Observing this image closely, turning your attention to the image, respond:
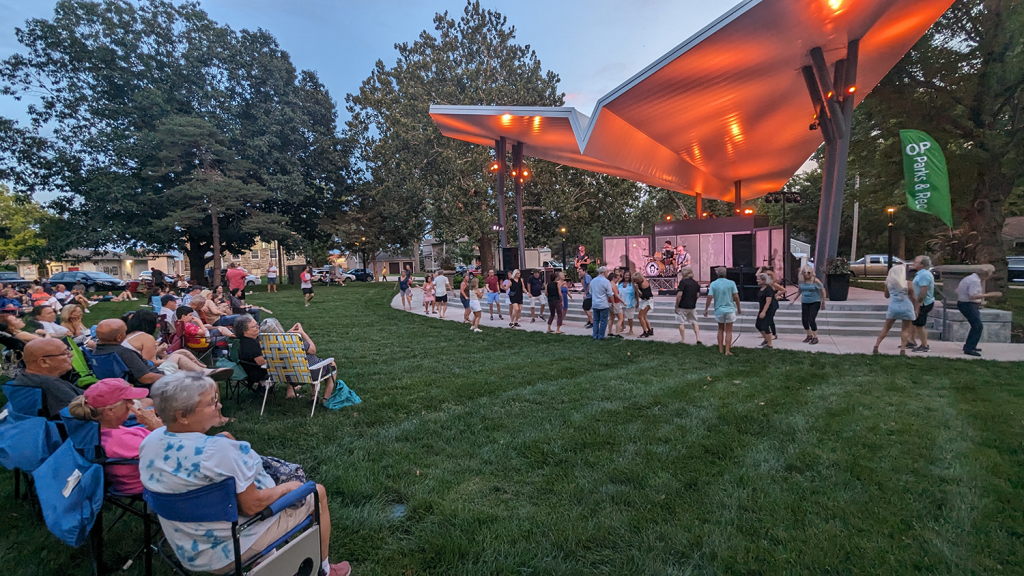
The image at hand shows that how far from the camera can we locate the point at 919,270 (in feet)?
25.0

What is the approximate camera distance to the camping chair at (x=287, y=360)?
15.9 feet

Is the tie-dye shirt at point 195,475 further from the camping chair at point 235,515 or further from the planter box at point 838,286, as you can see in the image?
the planter box at point 838,286

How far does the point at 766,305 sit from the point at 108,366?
9133 millimetres

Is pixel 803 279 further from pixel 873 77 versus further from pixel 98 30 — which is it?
pixel 98 30

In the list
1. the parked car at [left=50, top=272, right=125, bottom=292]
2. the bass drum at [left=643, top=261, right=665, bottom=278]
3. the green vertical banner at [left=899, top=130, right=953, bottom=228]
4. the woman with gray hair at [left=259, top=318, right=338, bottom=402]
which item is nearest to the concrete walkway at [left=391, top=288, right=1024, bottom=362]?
the green vertical banner at [left=899, top=130, right=953, bottom=228]

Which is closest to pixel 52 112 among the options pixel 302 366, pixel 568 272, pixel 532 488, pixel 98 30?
pixel 98 30

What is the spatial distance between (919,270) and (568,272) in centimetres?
1486

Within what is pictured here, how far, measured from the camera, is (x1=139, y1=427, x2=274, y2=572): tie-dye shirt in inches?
74.1

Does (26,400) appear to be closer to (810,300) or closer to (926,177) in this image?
(810,300)

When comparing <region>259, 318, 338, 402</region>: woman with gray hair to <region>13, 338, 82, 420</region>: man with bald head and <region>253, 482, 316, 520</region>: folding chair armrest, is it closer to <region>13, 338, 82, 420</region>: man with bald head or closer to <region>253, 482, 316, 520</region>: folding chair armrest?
<region>13, 338, 82, 420</region>: man with bald head

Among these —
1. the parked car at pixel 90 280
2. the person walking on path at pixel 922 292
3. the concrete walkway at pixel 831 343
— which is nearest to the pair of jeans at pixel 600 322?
the concrete walkway at pixel 831 343

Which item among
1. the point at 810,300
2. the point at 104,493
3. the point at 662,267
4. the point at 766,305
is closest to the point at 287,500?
the point at 104,493

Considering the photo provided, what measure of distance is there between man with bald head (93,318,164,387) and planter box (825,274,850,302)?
13284mm

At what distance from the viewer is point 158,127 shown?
2311cm
